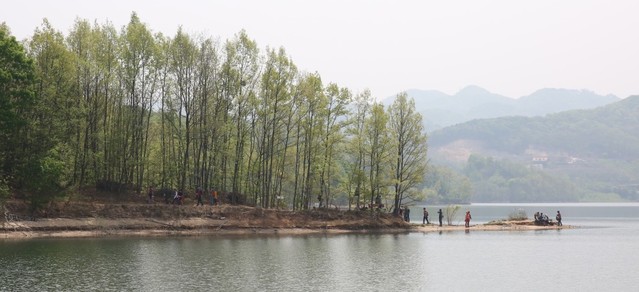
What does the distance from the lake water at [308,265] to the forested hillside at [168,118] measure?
42.1 ft

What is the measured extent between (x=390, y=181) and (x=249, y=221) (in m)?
22.8

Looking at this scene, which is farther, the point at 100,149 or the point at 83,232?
the point at 100,149

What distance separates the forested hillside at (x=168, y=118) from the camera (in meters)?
63.8

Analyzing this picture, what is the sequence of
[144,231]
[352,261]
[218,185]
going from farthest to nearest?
[218,185], [144,231], [352,261]

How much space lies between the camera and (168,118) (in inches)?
2977

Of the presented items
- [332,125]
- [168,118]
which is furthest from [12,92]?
[332,125]

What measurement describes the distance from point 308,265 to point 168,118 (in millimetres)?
37932

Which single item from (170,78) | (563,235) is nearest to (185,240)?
(170,78)

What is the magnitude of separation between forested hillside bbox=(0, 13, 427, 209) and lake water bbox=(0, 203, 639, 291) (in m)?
12.8

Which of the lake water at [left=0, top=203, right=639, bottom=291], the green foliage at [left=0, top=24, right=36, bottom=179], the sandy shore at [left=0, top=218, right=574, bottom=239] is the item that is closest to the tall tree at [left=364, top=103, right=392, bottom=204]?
the sandy shore at [left=0, top=218, right=574, bottom=239]

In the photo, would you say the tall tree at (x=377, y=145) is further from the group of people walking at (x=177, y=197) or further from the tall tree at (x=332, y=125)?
the group of people walking at (x=177, y=197)

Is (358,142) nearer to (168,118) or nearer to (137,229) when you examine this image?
(168,118)

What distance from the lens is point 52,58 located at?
216 feet

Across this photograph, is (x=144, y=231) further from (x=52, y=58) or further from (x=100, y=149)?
(x=52, y=58)
